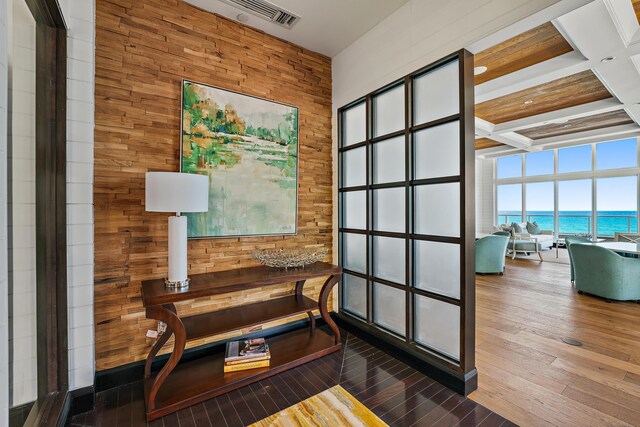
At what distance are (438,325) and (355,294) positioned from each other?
1.00 metres

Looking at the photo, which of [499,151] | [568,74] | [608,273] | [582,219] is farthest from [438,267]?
[582,219]

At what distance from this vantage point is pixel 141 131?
7.29ft

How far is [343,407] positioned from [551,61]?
4.16m

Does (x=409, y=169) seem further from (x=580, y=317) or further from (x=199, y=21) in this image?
(x=580, y=317)

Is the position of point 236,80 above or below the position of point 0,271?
above

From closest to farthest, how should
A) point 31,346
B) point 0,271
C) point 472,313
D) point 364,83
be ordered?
point 0,271 → point 31,346 → point 472,313 → point 364,83

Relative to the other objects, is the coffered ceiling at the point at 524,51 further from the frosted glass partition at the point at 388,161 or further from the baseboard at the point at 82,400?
the baseboard at the point at 82,400

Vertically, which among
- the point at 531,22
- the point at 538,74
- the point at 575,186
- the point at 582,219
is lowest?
the point at 582,219

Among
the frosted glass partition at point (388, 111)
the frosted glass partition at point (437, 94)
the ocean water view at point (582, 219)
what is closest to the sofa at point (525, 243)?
the ocean water view at point (582, 219)

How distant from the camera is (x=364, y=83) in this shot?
290 cm

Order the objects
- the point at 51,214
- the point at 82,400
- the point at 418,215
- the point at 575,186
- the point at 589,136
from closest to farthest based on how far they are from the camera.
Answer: the point at 51,214, the point at 82,400, the point at 418,215, the point at 589,136, the point at 575,186

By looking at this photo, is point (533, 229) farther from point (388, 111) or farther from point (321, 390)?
point (321, 390)

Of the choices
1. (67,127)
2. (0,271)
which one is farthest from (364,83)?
(0,271)

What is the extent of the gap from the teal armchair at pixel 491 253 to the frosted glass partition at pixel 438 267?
3797mm
